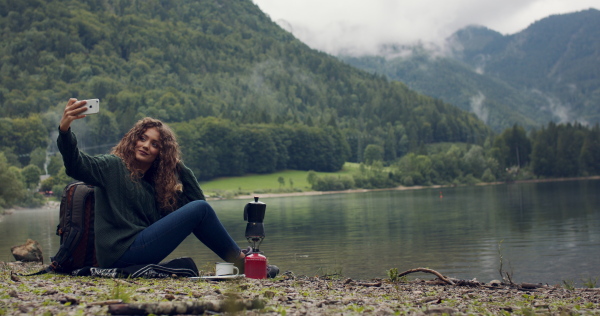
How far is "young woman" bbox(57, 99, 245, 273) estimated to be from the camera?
27.1ft

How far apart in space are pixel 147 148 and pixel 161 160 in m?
0.26

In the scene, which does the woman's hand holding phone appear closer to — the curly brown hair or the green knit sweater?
the green knit sweater

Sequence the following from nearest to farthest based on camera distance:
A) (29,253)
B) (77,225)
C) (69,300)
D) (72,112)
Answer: (69,300), (72,112), (77,225), (29,253)

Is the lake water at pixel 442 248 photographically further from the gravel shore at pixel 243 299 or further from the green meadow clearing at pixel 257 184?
the green meadow clearing at pixel 257 184

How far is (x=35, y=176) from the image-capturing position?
118 meters

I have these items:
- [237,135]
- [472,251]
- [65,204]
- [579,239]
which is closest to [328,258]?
[472,251]

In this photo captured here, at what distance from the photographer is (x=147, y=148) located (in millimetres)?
8773

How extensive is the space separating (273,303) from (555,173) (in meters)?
164

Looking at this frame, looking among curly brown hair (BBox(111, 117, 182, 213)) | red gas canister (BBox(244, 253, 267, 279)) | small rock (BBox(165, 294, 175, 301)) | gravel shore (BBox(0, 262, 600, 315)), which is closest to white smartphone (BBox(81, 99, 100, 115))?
curly brown hair (BBox(111, 117, 182, 213))

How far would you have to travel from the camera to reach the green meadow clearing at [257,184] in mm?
129875

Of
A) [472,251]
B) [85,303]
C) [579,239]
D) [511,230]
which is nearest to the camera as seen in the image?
[85,303]

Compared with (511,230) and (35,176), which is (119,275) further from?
(35,176)

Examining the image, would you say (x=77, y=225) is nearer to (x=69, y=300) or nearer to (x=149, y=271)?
(x=149, y=271)

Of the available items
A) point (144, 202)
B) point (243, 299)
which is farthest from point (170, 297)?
point (144, 202)
